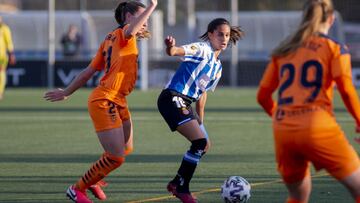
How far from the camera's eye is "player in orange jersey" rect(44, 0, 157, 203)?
8.39 m

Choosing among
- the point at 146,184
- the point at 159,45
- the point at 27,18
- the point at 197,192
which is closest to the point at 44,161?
the point at 146,184

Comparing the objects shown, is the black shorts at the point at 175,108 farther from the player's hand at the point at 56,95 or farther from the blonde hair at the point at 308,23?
the blonde hair at the point at 308,23

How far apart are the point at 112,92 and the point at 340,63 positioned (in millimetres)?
2728

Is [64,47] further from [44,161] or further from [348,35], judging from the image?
[44,161]

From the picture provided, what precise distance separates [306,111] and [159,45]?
26897mm

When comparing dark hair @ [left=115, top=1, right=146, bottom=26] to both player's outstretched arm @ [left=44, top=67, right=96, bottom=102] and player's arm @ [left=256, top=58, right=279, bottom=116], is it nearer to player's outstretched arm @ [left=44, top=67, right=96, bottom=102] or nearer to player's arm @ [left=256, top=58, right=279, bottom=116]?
player's outstretched arm @ [left=44, top=67, right=96, bottom=102]

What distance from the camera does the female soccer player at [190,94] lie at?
28.6ft

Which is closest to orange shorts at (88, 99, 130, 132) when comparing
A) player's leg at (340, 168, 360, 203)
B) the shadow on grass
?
player's leg at (340, 168, 360, 203)

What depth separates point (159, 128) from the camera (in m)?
16.8

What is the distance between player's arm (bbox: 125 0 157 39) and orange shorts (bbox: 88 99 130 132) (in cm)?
67

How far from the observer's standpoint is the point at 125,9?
8727 millimetres

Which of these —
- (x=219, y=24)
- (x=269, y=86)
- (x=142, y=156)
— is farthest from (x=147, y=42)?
(x=269, y=86)

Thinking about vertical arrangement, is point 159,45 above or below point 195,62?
below

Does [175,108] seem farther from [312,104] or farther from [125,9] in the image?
[312,104]
